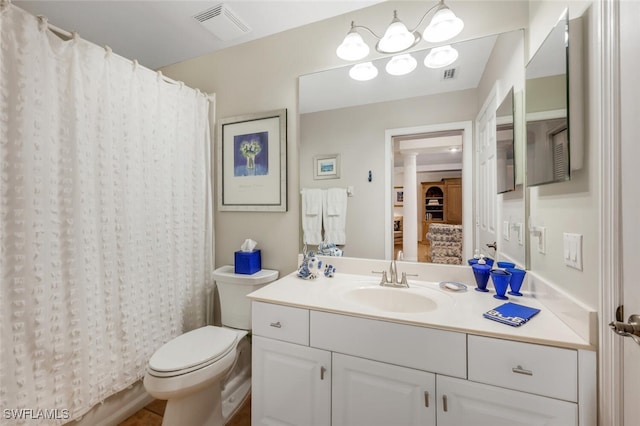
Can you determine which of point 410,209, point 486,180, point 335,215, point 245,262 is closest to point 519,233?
point 486,180

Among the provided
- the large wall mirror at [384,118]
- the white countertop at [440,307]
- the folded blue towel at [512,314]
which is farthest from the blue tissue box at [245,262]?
the folded blue towel at [512,314]

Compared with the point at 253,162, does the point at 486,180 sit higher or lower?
lower

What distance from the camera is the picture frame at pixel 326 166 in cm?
174

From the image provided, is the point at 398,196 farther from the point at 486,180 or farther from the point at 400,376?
the point at 400,376

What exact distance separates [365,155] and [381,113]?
0.90ft

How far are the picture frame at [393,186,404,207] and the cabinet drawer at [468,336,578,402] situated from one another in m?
0.84

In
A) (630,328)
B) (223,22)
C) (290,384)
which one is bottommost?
(290,384)

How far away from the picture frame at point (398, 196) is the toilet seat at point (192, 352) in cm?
123

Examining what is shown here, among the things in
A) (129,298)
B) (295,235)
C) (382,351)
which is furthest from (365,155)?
(129,298)

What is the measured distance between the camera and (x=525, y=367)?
2.86 ft

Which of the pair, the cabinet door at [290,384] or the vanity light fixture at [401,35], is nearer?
the cabinet door at [290,384]

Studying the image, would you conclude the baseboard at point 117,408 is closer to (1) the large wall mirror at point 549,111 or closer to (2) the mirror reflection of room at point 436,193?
(2) the mirror reflection of room at point 436,193

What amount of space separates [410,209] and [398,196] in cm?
11

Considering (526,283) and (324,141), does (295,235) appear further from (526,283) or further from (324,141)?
(526,283)
